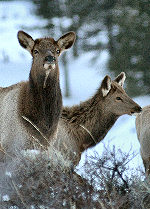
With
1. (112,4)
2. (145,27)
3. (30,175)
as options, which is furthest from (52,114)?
(112,4)

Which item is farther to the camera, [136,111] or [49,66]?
[136,111]

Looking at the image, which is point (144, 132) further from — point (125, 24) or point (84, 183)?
point (125, 24)

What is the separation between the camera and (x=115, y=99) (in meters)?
8.17

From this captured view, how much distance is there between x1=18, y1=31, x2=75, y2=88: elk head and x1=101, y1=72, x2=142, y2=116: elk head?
1662mm

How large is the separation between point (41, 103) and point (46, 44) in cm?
75

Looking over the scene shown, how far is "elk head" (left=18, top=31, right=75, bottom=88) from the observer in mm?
6262

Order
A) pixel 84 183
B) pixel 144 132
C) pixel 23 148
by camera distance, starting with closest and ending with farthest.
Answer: pixel 84 183 < pixel 23 148 < pixel 144 132

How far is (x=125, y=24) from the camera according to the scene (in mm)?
17656

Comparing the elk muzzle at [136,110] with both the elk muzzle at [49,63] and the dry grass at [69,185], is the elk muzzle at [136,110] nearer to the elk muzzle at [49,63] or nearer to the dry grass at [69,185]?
the elk muzzle at [49,63]

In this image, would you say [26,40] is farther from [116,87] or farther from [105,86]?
[116,87]

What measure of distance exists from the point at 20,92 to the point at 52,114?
528 millimetres

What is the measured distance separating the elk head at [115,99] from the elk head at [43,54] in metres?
1.66

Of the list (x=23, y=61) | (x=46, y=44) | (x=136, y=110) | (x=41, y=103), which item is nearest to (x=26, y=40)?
(x=46, y=44)

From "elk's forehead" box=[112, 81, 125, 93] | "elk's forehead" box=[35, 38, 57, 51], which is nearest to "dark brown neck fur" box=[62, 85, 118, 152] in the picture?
"elk's forehead" box=[112, 81, 125, 93]
